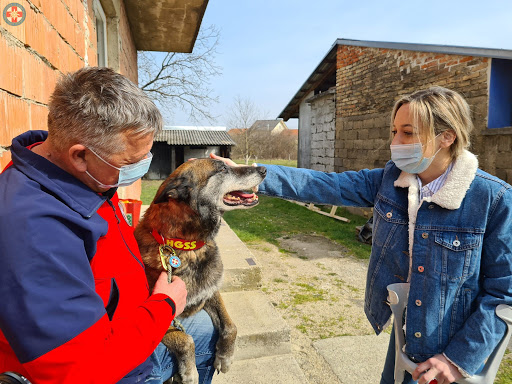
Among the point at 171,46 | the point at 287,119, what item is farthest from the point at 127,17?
the point at 287,119

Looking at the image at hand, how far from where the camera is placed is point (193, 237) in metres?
2.14

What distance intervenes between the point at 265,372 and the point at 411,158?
2.49 m

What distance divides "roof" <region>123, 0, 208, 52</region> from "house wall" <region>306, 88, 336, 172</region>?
7168mm

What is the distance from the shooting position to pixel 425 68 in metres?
8.72

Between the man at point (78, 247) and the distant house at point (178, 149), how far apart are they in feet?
84.0

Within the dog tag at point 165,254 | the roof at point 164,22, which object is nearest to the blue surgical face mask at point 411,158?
the dog tag at point 165,254

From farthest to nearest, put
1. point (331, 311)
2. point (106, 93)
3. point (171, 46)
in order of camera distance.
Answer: point (171, 46) < point (331, 311) < point (106, 93)

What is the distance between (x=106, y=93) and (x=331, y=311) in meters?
4.45

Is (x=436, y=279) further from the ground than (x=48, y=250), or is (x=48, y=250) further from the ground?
(x=48, y=250)

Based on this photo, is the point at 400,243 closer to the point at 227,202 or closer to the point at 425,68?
the point at 227,202

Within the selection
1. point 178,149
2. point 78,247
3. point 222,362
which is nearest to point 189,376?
point 222,362

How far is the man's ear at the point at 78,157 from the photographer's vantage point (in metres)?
1.12

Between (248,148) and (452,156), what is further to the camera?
(248,148)

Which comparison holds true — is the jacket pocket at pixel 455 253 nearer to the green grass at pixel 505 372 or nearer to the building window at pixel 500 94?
the green grass at pixel 505 372
